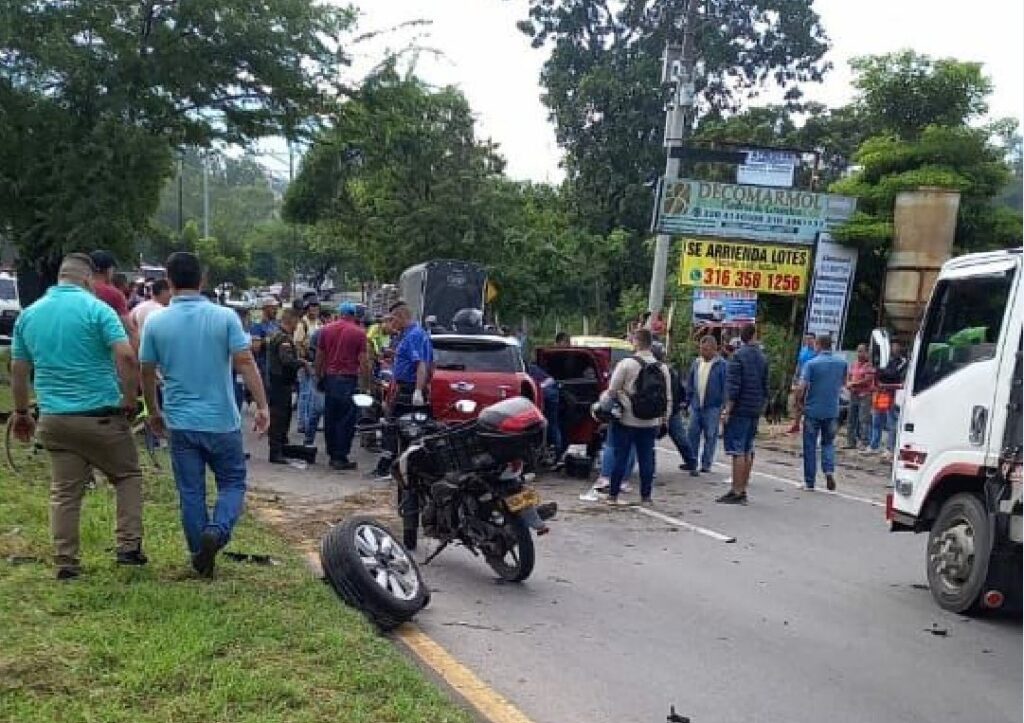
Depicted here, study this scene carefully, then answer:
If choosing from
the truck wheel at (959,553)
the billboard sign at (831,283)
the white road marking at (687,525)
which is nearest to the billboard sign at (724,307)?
the billboard sign at (831,283)

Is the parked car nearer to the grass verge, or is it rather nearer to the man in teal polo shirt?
the grass verge

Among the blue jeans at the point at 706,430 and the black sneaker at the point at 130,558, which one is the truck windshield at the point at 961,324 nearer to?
the black sneaker at the point at 130,558

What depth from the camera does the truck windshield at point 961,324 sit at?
20.7 ft

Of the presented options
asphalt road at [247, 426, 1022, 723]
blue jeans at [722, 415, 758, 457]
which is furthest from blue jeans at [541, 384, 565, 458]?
asphalt road at [247, 426, 1022, 723]

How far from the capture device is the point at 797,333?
67.8 ft

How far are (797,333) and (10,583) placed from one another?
689 inches

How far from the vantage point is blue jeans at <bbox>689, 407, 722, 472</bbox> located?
12.5 meters

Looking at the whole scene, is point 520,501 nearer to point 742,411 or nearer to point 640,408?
point 640,408

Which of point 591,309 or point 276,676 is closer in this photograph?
point 276,676

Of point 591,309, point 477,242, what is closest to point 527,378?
point 477,242

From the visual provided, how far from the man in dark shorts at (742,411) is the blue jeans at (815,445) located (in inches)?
46.4

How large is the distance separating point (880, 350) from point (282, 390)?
9184 mm

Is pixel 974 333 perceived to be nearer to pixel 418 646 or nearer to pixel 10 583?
pixel 418 646

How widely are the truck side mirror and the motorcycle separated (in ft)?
33.3
